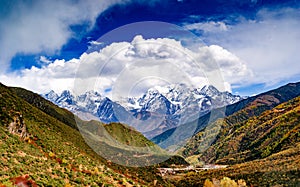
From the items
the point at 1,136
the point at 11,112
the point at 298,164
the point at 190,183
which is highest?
the point at 11,112

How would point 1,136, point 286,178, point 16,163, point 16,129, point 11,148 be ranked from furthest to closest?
point 286,178 → point 16,129 → point 1,136 → point 11,148 → point 16,163

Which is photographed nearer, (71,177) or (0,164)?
(0,164)

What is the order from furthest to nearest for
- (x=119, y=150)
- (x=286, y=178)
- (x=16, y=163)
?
(x=286, y=178)
(x=119, y=150)
(x=16, y=163)

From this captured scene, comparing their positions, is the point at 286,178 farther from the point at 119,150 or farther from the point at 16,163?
the point at 16,163

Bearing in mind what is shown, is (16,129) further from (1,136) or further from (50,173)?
(50,173)

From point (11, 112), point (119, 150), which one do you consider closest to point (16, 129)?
point (11, 112)

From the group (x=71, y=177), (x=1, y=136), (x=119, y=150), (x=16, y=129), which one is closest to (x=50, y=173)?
(x=71, y=177)

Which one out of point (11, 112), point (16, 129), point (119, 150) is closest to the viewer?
point (16, 129)

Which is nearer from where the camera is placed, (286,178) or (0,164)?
(0,164)

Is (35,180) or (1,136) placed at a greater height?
(1,136)
